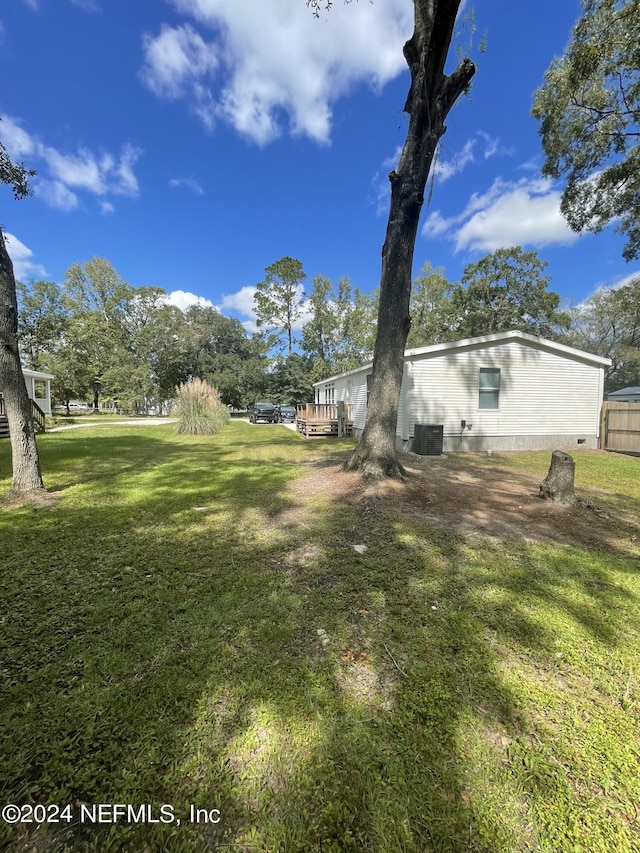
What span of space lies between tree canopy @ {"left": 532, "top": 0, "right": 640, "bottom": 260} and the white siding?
14.8ft

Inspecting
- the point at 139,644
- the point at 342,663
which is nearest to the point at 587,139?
the point at 342,663

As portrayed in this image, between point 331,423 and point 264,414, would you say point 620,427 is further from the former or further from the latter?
point 264,414

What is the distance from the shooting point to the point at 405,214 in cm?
534

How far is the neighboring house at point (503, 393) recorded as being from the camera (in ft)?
32.3

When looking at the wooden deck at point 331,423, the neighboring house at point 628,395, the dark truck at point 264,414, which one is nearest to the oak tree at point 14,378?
the wooden deck at point 331,423

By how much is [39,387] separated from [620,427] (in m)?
34.9

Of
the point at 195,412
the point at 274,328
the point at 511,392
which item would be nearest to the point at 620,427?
the point at 511,392

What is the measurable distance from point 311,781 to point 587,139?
1465cm

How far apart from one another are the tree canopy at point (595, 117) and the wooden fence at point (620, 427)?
5.40m

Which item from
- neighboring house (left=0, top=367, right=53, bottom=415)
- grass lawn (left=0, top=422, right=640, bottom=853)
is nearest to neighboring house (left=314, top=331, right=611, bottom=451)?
grass lawn (left=0, top=422, right=640, bottom=853)

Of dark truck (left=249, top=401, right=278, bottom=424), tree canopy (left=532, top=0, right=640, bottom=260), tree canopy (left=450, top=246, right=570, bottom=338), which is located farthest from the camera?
tree canopy (left=450, top=246, right=570, bottom=338)

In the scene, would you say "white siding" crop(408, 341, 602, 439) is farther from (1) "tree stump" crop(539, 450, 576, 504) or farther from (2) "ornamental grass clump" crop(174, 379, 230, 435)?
(2) "ornamental grass clump" crop(174, 379, 230, 435)

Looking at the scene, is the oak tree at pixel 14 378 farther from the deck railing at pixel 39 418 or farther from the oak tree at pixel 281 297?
the oak tree at pixel 281 297

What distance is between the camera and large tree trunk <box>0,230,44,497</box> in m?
4.56
